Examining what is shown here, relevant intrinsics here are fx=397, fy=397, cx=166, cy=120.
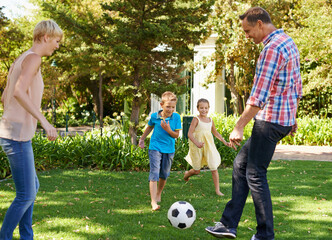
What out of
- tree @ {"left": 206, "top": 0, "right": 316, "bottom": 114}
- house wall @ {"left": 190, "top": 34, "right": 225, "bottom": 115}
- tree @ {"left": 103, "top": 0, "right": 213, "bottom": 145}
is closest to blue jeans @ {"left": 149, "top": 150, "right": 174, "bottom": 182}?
tree @ {"left": 103, "top": 0, "right": 213, "bottom": 145}

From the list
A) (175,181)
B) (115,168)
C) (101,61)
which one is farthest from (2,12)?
(175,181)

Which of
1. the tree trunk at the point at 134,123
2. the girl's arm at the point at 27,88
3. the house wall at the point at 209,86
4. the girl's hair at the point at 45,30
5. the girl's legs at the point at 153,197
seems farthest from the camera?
the house wall at the point at 209,86

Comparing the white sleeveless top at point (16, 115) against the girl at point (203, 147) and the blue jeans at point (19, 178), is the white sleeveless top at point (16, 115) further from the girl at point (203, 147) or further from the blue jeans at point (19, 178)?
the girl at point (203, 147)

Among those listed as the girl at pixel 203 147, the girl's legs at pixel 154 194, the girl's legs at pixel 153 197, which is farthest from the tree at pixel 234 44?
the girl's legs at pixel 153 197

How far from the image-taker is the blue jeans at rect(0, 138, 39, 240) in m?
2.87

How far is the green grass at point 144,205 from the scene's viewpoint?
3.87 metres

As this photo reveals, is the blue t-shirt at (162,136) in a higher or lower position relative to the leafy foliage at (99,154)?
higher

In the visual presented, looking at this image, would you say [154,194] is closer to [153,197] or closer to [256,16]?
[153,197]

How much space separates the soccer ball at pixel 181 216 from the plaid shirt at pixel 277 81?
124 cm

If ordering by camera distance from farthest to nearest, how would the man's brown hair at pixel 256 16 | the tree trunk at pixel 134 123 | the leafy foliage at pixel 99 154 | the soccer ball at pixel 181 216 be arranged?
the tree trunk at pixel 134 123 < the leafy foliage at pixel 99 154 < the soccer ball at pixel 181 216 < the man's brown hair at pixel 256 16

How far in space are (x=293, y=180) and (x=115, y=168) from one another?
3139 millimetres

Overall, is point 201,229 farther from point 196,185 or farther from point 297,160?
point 297,160

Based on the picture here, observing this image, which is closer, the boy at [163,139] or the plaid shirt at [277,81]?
the plaid shirt at [277,81]

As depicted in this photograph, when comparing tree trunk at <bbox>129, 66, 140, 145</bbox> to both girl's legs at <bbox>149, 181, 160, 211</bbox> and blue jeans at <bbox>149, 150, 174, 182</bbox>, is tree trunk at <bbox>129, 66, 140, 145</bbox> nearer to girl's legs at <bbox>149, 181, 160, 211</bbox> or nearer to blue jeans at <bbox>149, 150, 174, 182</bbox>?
blue jeans at <bbox>149, 150, 174, 182</bbox>
